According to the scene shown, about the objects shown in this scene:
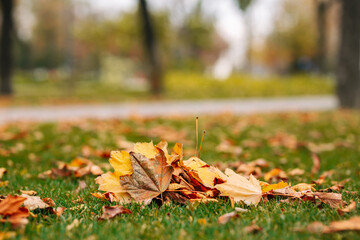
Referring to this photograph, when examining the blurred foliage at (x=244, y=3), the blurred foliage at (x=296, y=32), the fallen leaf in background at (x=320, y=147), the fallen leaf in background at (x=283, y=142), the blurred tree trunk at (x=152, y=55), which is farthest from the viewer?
the blurred foliage at (x=296, y=32)

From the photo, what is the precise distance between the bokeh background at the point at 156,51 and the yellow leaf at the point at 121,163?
1003 centimetres

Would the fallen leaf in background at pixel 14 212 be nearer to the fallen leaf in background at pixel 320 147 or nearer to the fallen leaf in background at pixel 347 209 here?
the fallen leaf in background at pixel 347 209

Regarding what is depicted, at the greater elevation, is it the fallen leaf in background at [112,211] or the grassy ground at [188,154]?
the fallen leaf in background at [112,211]

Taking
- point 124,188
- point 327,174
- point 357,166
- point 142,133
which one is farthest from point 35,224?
point 142,133

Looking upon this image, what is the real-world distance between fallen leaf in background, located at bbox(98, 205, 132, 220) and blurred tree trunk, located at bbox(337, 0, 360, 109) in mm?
10278

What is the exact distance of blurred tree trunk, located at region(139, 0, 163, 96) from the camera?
1570 cm

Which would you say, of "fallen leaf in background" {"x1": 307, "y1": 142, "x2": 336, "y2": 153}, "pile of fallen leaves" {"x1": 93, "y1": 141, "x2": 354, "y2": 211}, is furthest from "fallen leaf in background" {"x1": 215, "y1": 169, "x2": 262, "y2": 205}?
"fallen leaf in background" {"x1": 307, "y1": 142, "x2": 336, "y2": 153}

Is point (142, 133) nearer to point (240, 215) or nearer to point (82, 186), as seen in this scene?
point (82, 186)

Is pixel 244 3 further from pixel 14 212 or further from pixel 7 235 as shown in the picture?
pixel 7 235

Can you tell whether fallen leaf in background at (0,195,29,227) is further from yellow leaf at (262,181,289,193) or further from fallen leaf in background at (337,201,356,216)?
fallen leaf in background at (337,201,356,216)

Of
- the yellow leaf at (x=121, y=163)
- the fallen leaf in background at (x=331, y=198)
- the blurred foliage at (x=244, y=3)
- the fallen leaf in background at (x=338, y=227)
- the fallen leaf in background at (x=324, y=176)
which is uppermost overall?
the blurred foliage at (x=244, y=3)

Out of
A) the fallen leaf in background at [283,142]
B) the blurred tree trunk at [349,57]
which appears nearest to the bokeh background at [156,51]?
the blurred tree trunk at [349,57]

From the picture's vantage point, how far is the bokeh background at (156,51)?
15.8m

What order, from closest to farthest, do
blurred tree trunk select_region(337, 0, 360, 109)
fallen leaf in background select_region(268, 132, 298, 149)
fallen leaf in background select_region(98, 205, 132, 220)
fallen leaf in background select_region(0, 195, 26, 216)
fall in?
1. fallen leaf in background select_region(0, 195, 26, 216)
2. fallen leaf in background select_region(98, 205, 132, 220)
3. fallen leaf in background select_region(268, 132, 298, 149)
4. blurred tree trunk select_region(337, 0, 360, 109)
